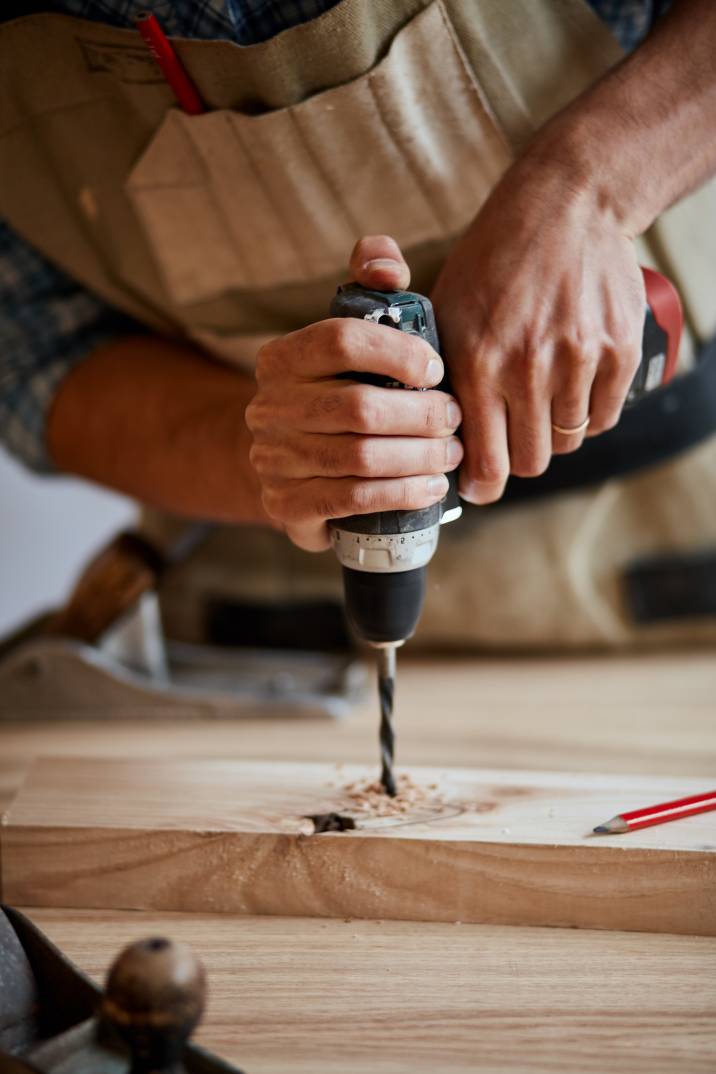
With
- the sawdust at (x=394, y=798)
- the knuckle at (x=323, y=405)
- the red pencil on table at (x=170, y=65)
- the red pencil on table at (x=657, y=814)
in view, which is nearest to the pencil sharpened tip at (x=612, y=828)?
the red pencil on table at (x=657, y=814)

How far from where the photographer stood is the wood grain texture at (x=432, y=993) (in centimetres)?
64

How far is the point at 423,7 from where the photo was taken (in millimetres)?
904

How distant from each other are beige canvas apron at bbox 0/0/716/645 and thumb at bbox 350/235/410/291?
0.84 feet

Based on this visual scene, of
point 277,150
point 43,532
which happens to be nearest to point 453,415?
point 277,150

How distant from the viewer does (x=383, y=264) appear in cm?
72

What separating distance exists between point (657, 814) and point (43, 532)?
165cm

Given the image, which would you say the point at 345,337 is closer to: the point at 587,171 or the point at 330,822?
the point at 587,171

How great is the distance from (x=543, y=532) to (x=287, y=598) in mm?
367

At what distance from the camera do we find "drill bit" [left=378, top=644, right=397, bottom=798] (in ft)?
2.71

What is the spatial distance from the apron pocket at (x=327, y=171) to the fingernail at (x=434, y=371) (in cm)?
33

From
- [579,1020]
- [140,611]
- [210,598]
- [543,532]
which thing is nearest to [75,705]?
[140,611]

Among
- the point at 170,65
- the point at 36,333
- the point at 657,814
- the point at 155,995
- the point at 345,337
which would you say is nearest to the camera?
the point at 155,995

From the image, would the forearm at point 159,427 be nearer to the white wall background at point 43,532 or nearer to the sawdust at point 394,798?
the sawdust at point 394,798

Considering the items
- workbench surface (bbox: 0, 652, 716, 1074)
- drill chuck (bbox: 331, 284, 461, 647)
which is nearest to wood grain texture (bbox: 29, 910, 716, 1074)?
workbench surface (bbox: 0, 652, 716, 1074)
